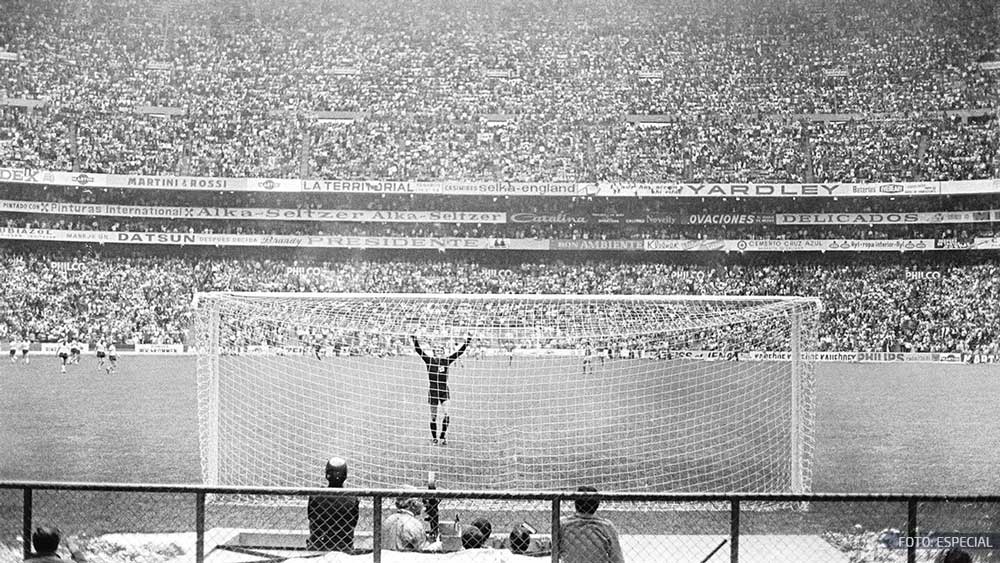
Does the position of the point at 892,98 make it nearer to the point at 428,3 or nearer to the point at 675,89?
the point at 675,89

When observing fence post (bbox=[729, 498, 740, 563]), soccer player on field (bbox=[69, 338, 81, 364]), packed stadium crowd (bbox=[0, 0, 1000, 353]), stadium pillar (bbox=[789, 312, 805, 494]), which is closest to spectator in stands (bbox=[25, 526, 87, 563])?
fence post (bbox=[729, 498, 740, 563])

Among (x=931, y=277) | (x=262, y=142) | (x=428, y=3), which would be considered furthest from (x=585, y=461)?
(x=428, y=3)

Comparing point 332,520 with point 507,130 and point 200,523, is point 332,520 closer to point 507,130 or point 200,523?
point 200,523

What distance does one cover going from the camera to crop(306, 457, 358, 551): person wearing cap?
6.24 metres

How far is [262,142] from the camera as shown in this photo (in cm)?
4044

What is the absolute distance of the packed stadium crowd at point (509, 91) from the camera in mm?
38750

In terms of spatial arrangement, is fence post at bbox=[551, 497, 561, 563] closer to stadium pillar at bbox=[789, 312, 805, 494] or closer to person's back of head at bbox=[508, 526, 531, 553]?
person's back of head at bbox=[508, 526, 531, 553]

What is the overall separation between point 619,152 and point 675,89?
4.80m

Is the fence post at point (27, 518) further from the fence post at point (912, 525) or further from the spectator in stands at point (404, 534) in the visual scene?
the fence post at point (912, 525)

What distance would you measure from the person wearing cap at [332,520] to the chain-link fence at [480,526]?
11 mm

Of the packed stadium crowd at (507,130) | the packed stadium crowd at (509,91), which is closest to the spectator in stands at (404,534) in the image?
the packed stadium crowd at (507,130)

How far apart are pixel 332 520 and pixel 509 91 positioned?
125ft

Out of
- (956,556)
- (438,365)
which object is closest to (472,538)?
(956,556)

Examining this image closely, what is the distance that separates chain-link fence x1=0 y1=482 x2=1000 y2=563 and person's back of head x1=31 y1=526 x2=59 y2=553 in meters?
0.23
